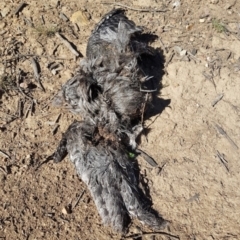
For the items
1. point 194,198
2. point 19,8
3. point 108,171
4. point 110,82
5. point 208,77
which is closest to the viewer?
point 108,171

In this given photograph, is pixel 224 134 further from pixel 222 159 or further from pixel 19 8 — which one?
pixel 19 8

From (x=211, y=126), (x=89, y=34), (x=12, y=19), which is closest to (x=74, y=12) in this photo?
(x=89, y=34)

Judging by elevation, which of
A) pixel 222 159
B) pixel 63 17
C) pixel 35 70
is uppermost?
pixel 63 17

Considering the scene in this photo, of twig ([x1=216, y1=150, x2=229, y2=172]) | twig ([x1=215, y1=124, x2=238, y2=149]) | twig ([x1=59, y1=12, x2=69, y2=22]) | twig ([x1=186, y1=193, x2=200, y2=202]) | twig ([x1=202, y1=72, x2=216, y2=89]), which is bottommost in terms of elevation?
twig ([x1=186, y1=193, x2=200, y2=202])

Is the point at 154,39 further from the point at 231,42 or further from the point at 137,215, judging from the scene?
the point at 137,215

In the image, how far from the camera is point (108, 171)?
4.45 metres

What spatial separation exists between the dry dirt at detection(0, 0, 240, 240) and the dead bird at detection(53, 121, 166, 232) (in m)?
0.12

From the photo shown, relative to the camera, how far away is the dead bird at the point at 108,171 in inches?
169

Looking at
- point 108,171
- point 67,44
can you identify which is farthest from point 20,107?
point 108,171

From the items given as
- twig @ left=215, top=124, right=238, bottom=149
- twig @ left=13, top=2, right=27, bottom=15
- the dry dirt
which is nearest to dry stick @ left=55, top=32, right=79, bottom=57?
the dry dirt

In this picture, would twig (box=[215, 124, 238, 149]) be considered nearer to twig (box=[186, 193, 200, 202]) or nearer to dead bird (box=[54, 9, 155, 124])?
twig (box=[186, 193, 200, 202])

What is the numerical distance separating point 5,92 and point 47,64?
1.93ft

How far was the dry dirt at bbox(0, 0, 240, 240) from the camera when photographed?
14.4ft

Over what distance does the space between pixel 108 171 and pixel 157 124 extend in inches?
34.1
